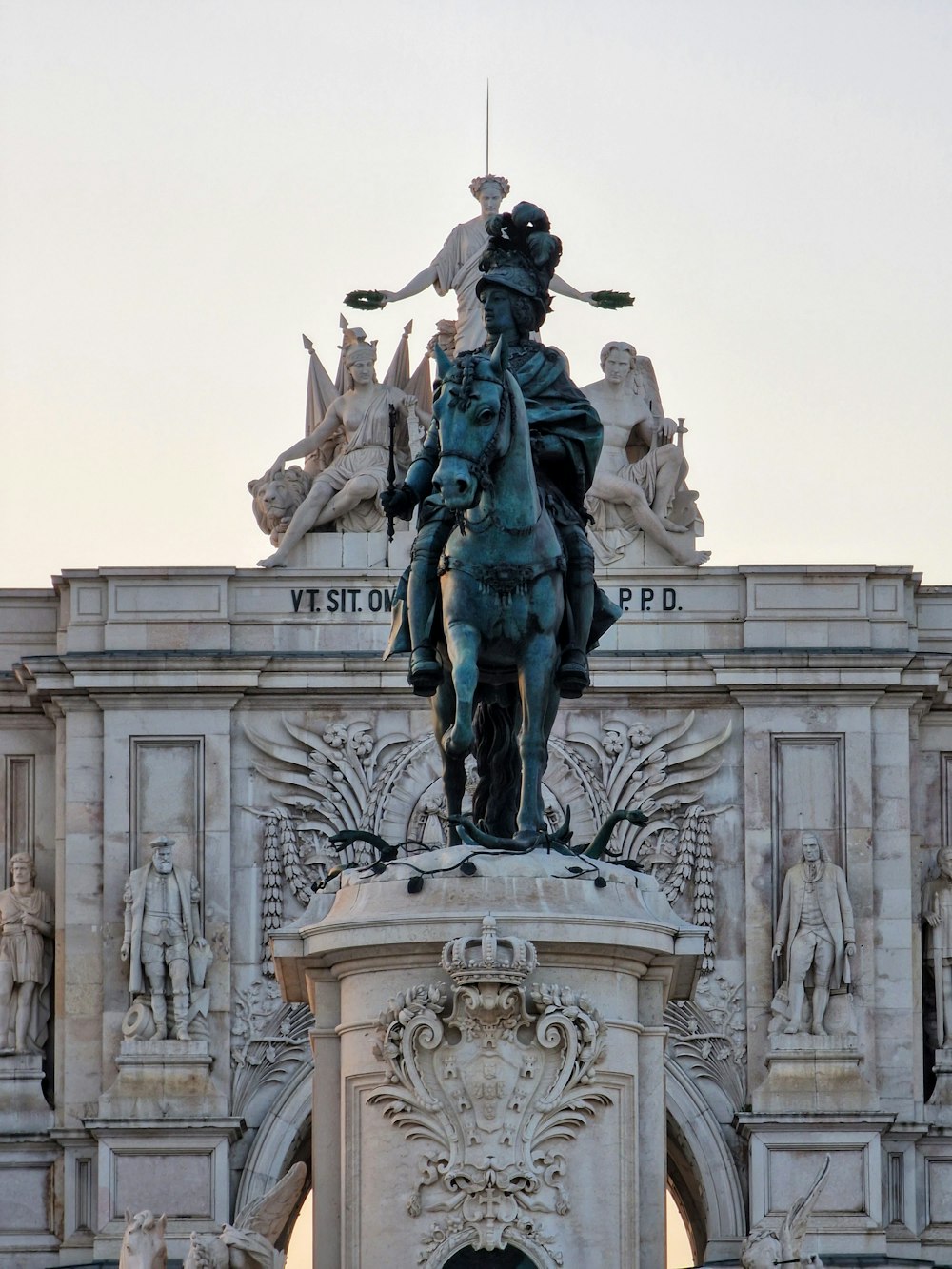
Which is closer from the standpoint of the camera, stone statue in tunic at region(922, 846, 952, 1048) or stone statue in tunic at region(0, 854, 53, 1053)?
stone statue in tunic at region(0, 854, 53, 1053)

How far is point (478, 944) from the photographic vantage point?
2106 centimetres

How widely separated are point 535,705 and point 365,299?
72.5ft

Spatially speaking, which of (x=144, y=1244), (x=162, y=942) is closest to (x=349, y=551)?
(x=162, y=942)

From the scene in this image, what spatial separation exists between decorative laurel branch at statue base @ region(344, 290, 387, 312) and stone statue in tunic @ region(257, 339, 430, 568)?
32.5 inches

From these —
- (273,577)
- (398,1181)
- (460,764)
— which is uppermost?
(273,577)

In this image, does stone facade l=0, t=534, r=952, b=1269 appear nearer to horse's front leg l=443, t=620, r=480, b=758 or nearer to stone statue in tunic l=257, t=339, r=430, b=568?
stone statue in tunic l=257, t=339, r=430, b=568

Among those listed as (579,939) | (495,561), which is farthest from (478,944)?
(495,561)

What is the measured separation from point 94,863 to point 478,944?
22.7 m

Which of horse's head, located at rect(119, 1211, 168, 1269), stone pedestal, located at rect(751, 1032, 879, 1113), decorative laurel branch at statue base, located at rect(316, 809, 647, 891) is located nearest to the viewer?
horse's head, located at rect(119, 1211, 168, 1269)

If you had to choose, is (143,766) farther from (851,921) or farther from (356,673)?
(851,921)

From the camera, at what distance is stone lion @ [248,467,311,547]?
44.3 meters

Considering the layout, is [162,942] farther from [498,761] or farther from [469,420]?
[469,420]

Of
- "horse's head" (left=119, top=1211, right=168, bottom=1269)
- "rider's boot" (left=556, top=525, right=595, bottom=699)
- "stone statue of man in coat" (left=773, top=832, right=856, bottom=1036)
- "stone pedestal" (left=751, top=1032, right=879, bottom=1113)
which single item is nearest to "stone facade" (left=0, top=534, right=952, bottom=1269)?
"stone pedestal" (left=751, top=1032, right=879, bottom=1113)

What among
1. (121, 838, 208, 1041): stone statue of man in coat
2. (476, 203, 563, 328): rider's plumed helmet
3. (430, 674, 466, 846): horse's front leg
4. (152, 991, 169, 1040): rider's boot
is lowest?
(152, 991, 169, 1040): rider's boot
